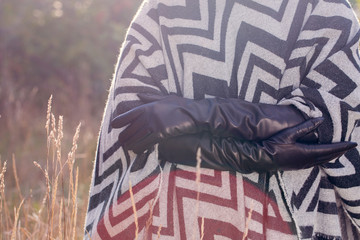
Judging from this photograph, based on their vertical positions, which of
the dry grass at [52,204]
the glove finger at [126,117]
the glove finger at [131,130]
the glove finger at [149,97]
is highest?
the glove finger at [149,97]

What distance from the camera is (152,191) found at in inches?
76.6

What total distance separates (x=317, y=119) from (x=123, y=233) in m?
0.79

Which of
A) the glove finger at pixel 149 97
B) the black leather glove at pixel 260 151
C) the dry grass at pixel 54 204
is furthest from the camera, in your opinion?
the glove finger at pixel 149 97

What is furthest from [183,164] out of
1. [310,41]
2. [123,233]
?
[310,41]

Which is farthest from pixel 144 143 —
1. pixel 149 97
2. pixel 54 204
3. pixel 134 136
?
pixel 54 204

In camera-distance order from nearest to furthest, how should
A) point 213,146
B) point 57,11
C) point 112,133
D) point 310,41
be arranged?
point 213,146 < point 310,41 < point 112,133 < point 57,11

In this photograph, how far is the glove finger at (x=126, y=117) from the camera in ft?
6.35

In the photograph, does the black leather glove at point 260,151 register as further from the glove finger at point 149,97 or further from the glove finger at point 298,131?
the glove finger at point 149,97

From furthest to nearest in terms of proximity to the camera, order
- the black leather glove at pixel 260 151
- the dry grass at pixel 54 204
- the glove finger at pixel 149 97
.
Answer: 1. the glove finger at pixel 149 97
2. the black leather glove at pixel 260 151
3. the dry grass at pixel 54 204

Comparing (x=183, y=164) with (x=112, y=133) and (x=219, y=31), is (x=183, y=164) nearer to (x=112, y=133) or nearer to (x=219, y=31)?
(x=112, y=133)

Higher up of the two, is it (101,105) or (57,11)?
(57,11)

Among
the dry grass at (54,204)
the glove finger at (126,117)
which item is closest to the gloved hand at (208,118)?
the glove finger at (126,117)

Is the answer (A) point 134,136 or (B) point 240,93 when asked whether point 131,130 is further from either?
(B) point 240,93

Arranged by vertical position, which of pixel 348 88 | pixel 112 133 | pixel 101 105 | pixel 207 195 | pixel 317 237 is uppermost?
pixel 348 88
